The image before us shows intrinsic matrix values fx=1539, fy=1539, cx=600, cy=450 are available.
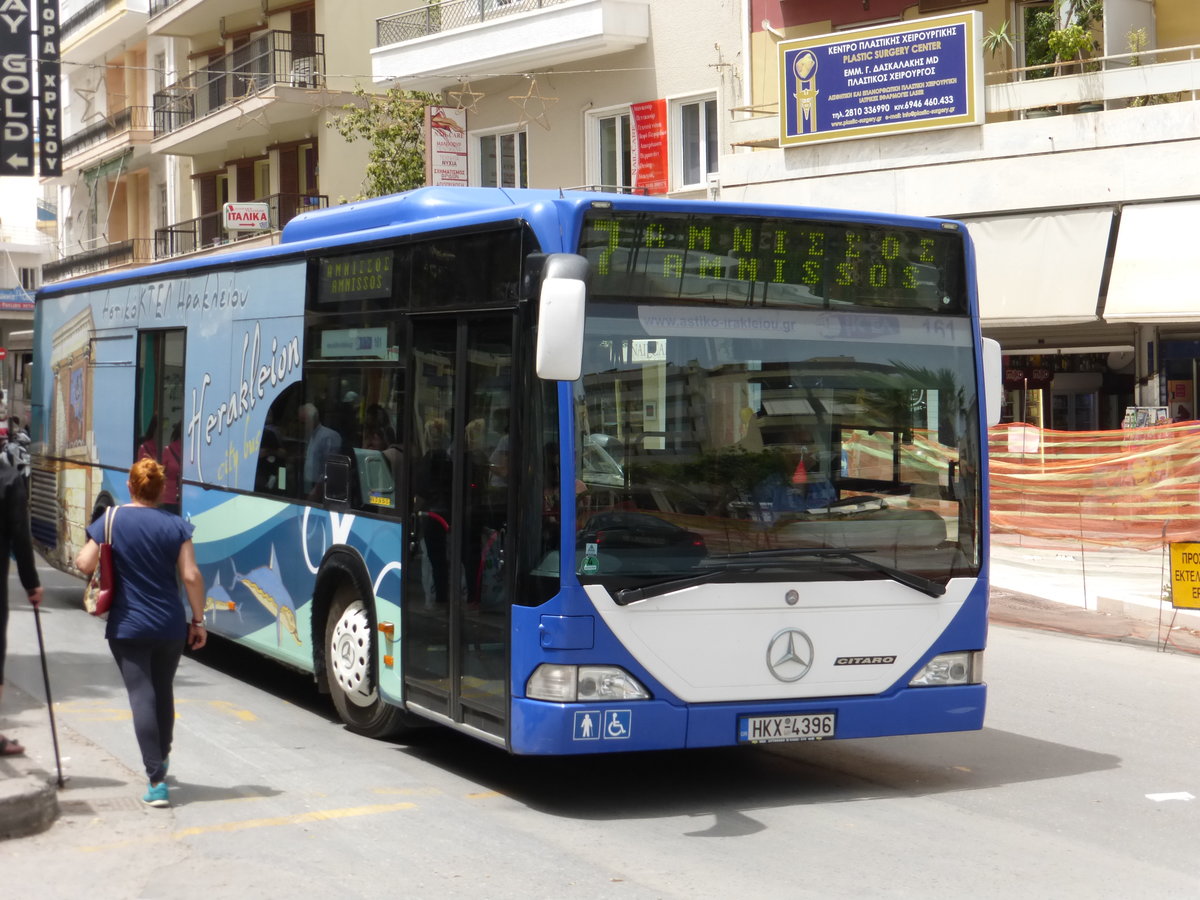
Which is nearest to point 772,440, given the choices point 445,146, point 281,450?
point 281,450

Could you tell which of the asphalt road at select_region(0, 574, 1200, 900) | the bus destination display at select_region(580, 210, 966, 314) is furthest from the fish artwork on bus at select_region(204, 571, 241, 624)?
the bus destination display at select_region(580, 210, 966, 314)

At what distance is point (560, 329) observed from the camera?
6.45 metres

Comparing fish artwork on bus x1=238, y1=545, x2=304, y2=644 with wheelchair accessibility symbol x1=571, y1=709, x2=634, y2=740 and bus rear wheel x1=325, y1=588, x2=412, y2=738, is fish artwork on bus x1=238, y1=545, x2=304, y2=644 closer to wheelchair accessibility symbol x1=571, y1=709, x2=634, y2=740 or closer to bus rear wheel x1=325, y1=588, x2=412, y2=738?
bus rear wheel x1=325, y1=588, x2=412, y2=738

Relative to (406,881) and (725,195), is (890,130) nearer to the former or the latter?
(725,195)

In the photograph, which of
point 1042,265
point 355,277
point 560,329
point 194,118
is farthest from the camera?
point 194,118

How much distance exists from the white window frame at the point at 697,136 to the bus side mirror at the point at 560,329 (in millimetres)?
19329

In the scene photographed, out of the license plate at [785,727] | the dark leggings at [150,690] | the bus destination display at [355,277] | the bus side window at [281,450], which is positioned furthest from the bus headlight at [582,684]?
the bus side window at [281,450]

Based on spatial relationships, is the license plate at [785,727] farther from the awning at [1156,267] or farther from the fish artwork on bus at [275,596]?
the awning at [1156,267]

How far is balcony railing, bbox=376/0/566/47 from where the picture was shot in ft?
91.2

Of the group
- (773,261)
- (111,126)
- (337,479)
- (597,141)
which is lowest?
(337,479)

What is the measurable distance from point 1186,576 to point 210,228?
105ft

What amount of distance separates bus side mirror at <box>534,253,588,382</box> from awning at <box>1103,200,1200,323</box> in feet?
49.0

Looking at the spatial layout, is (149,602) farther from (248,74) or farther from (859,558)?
(248,74)

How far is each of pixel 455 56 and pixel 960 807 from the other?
23.2 m
